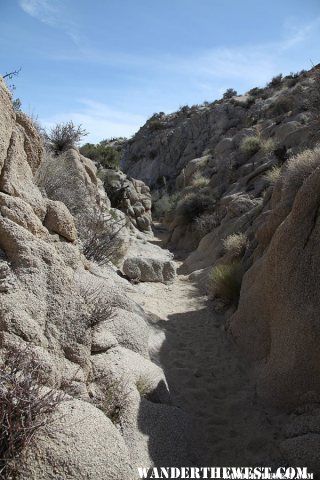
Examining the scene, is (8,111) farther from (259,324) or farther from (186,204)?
(186,204)

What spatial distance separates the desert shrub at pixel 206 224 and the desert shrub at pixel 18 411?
10873 millimetres

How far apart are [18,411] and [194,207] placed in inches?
528

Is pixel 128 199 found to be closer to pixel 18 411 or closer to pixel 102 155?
pixel 102 155

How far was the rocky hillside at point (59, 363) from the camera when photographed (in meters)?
2.20

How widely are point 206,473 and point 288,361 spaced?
4.66 ft

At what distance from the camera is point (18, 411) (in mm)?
2152

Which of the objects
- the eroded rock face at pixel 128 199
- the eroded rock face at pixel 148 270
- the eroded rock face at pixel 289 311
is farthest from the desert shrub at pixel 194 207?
the eroded rock face at pixel 289 311

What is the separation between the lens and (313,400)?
3.47 metres

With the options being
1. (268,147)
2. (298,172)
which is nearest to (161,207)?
(268,147)

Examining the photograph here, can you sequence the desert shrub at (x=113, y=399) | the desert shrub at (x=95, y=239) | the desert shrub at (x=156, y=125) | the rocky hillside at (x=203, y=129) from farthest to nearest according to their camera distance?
the desert shrub at (x=156, y=125), the rocky hillside at (x=203, y=129), the desert shrub at (x=95, y=239), the desert shrub at (x=113, y=399)

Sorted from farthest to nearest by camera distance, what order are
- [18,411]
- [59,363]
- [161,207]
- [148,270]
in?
[161,207]
[148,270]
[59,363]
[18,411]

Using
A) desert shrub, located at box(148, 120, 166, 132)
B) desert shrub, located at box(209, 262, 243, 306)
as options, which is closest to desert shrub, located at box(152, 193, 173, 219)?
desert shrub, located at box(148, 120, 166, 132)

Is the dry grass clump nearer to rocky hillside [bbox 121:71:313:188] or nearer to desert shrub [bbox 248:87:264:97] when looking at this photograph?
rocky hillside [bbox 121:71:313:188]

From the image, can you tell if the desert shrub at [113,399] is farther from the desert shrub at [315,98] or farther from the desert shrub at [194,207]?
the desert shrub at [194,207]
